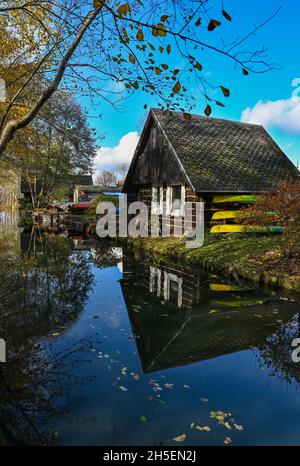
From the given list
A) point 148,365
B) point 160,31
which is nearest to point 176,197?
point 148,365

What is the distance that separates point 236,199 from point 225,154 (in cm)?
363

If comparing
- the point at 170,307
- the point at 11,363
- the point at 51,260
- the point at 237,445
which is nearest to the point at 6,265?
the point at 51,260

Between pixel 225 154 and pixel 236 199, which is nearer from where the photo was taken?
pixel 236 199

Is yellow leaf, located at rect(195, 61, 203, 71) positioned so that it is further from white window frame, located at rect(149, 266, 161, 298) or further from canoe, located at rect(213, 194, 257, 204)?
canoe, located at rect(213, 194, 257, 204)

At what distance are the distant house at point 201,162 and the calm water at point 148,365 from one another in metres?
6.59

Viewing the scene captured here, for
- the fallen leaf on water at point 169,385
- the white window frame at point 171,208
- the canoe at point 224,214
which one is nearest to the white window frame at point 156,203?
the white window frame at point 171,208

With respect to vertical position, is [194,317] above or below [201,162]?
below

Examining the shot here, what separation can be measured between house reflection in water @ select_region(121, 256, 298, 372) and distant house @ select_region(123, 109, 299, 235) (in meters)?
5.64

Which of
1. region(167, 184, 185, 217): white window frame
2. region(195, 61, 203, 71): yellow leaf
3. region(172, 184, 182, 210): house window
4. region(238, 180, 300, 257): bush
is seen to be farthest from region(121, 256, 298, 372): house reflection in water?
region(172, 184, 182, 210): house window

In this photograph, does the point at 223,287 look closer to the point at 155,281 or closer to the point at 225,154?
the point at 155,281

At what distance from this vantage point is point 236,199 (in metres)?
14.0

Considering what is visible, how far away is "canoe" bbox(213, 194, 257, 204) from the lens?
13.9 metres

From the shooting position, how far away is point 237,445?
3.15 metres

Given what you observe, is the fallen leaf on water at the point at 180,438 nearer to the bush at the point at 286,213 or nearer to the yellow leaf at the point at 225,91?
the yellow leaf at the point at 225,91
